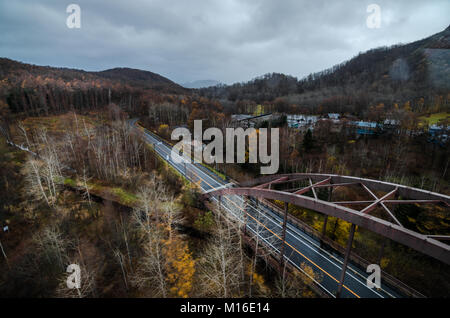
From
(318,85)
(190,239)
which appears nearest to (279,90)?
(318,85)

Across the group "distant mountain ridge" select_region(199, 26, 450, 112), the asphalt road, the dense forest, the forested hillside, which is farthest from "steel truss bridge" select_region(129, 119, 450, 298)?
"distant mountain ridge" select_region(199, 26, 450, 112)

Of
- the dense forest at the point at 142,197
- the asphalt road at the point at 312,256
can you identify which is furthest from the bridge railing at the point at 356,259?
the dense forest at the point at 142,197

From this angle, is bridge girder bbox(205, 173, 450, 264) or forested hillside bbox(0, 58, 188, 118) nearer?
bridge girder bbox(205, 173, 450, 264)

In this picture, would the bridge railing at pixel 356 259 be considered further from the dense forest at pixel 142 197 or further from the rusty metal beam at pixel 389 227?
the rusty metal beam at pixel 389 227

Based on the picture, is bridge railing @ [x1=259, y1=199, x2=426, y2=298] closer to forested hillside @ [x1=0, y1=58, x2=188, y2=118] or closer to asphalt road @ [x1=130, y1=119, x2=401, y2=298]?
asphalt road @ [x1=130, y1=119, x2=401, y2=298]

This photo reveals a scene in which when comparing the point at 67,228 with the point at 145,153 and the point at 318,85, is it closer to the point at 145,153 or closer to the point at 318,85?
the point at 145,153

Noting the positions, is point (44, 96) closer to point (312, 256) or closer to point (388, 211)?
point (312, 256)

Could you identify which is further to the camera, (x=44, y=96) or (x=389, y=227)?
(x=44, y=96)

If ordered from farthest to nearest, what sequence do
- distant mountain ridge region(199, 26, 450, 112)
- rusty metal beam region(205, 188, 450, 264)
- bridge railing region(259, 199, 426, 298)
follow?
distant mountain ridge region(199, 26, 450, 112) → bridge railing region(259, 199, 426, 298) → rusty metal beam region(205, 188, 450, 264)

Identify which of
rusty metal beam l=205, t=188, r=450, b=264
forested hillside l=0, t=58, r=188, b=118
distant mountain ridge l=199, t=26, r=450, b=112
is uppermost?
distant mountain ridge l=199, t=26, r=450, b=112

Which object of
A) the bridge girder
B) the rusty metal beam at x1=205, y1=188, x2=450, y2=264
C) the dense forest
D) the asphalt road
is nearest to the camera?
the rusty metal beam at x1=205, y1=188, x2=450, y2=264

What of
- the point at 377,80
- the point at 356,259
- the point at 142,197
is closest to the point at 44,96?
the point at 142,197
